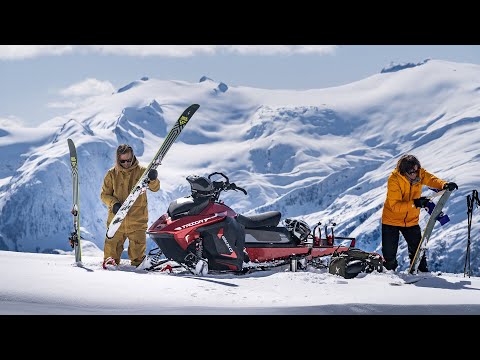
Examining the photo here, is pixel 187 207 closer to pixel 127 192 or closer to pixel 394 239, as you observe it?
pixel 127 192

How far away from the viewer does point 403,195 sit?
9.00 meters

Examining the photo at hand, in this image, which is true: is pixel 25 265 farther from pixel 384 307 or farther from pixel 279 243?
pixel 384 307

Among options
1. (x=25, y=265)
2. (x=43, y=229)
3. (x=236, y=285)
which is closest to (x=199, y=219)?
(x=236, y=285)

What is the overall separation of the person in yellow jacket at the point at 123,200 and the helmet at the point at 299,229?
6.70 feet

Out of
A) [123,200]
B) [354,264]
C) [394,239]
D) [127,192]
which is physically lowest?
[354,264]

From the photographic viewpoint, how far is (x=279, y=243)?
10.0 metres

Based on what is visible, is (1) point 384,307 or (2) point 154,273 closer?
(1) point 384,307

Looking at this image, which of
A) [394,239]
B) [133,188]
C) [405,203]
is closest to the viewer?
[405,203]

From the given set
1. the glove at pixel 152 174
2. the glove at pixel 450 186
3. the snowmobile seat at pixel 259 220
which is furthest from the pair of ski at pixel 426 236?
the glove at pixel 152 174

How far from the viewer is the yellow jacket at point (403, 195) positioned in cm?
891

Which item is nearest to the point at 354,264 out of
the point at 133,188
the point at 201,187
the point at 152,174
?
the point at 201,187

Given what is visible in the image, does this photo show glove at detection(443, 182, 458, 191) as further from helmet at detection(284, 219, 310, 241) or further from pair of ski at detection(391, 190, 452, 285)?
helmet at detection(284, 219, 310, 241)

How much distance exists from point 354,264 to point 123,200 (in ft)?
11.1

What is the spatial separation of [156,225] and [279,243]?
73.0 inches
